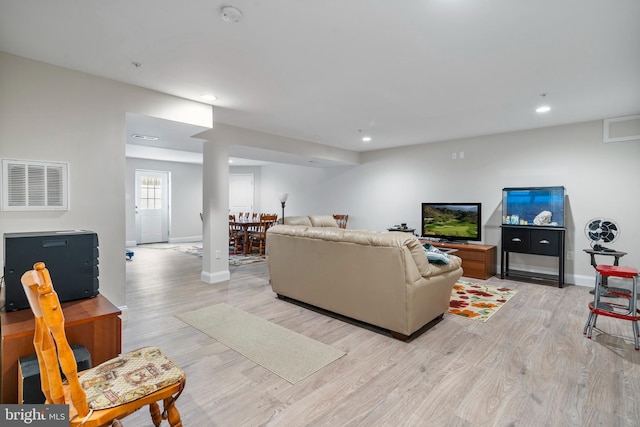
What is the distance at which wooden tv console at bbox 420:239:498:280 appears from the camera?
514 centimetres

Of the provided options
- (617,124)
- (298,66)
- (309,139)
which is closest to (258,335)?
(298,66)

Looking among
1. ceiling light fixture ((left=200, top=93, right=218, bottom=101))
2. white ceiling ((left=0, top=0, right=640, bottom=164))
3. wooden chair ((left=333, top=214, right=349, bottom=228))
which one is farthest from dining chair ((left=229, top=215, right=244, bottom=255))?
ceiling light fixture ((left=200, top=93, right=218, bottom=101))

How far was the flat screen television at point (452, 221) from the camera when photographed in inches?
221

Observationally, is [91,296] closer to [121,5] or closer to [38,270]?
[38,270]

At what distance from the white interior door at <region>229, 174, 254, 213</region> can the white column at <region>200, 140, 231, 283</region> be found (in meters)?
5.71

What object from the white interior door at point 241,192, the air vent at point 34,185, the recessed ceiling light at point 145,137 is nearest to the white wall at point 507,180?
the white interior door at point 241,192

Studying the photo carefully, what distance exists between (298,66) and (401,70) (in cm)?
97

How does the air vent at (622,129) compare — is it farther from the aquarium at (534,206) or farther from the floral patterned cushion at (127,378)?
the floral patterned cushion at (127,378)

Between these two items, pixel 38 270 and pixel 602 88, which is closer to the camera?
pixel 38 270

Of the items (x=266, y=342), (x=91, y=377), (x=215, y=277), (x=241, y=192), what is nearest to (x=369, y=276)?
(x=266, y=342)

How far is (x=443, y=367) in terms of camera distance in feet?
7.77

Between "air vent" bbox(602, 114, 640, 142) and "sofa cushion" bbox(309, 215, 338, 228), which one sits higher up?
"air vent" bbox(602, 114, 640, 142)

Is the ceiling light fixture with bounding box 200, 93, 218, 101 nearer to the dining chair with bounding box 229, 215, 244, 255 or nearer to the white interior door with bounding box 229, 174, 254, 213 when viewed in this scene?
the dining chair with bounding box 229, 215, 244, 255

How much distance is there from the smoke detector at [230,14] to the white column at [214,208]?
289cm
